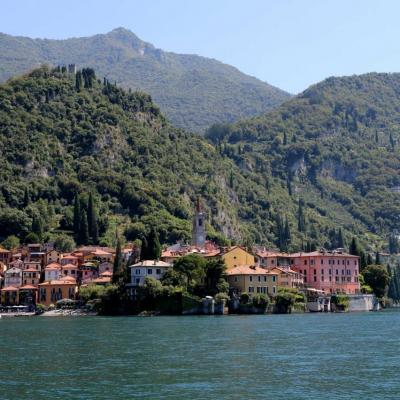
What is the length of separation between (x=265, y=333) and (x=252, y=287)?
4321 centimetres

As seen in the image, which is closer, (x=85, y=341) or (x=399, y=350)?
(x=399, y=350)

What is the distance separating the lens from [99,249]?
159375 millimetres

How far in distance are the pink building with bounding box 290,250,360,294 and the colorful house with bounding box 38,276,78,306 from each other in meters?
37.6

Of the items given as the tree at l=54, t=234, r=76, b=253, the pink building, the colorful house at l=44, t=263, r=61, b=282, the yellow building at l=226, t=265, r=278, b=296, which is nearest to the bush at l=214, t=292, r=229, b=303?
the yellow building at l=226, t=265, r=278, b=296

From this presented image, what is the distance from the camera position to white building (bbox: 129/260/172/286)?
406ft

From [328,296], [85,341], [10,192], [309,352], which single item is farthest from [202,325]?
[10,192]

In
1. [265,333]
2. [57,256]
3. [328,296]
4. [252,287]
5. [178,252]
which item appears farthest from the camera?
[57,256]

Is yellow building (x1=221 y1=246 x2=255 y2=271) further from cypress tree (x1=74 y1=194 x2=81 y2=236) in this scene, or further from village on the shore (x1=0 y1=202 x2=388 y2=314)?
cypress tree (x1=74 y1=194 x2=81 y2=236)

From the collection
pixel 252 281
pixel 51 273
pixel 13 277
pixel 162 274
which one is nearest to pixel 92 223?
pixel 51 273

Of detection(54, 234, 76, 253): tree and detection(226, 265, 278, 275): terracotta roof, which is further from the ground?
Answer: detection(54, 234, 76, 253): tree

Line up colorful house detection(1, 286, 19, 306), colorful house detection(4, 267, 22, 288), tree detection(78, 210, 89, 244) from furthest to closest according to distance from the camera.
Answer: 1. tree detection(78, 210, 89, 244)
2. colorful house detection(4, 267, 22, 288)
3. colorful house detection(1, 286, 19, 306)

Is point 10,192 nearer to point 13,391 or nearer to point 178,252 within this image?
point 178,252

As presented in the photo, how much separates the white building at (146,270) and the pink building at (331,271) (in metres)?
28.9

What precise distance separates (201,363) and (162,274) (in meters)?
69.6
